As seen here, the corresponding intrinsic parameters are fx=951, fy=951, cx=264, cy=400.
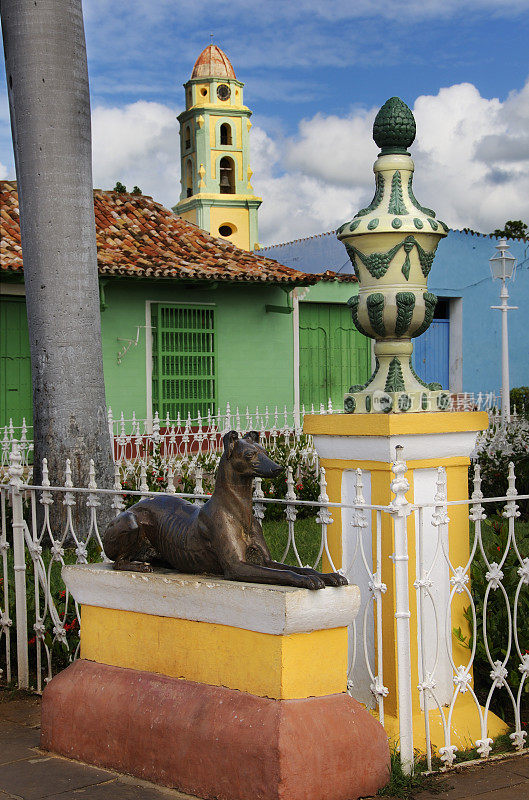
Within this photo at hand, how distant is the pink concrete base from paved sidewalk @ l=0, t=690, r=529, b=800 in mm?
69

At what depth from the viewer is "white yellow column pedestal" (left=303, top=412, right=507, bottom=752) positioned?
4.08 meters

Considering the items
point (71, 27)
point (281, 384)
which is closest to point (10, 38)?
point (71, 27)

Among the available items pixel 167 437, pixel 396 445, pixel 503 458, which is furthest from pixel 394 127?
pixel 167 437

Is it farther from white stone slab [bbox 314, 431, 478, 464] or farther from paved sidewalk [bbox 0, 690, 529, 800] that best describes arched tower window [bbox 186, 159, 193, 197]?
paved sidewalk [bbox 0, 690, 529, 800]

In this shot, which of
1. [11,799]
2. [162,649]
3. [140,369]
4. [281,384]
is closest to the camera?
[11,799]

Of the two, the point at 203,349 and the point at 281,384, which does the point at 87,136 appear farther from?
the point at 281,384

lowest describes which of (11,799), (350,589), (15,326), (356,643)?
(11,799)

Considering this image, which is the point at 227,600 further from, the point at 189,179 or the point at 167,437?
the point at 189,179

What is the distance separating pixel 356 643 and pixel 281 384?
11.1 meters

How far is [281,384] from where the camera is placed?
15344 mm

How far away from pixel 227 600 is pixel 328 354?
1259 centimetres

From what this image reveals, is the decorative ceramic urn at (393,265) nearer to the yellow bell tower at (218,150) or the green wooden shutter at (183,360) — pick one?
the green wooden shutter at (183,360)

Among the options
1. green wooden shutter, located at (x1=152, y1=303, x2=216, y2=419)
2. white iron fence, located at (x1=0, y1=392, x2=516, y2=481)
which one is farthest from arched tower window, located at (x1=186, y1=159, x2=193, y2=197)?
white iron fence, located at (x1=0, y1=392, x2=516, y2=481)

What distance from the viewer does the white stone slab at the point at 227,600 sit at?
340 centimetres
